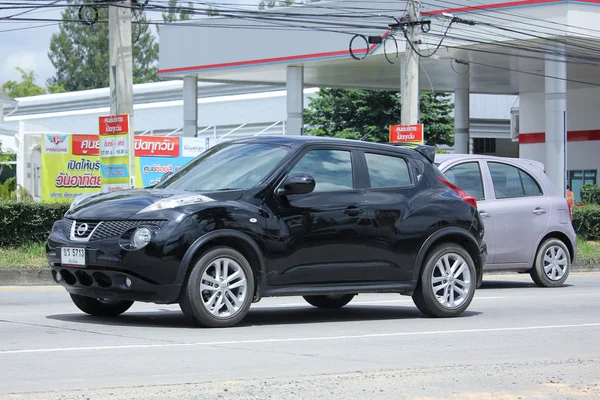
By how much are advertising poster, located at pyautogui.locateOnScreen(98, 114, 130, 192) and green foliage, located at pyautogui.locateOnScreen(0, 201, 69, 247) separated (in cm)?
163

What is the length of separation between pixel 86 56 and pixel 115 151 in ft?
300

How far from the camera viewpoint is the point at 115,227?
29.5 feet

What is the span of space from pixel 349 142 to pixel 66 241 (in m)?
2.96

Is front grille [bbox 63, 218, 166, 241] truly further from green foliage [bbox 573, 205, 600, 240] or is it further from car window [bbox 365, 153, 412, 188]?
green foliage [bbox 573, 205, 600, 240]

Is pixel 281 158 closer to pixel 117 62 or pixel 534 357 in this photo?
pixel 534 357

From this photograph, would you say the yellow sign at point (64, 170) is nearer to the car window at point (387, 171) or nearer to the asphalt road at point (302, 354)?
the asphalt road at point (302, 354)

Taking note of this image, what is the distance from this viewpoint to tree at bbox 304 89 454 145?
52438mm

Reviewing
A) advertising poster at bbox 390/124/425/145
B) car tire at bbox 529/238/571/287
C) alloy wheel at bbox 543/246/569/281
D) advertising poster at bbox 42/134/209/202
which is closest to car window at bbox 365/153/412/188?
car tire at bbox 529/238/571/287

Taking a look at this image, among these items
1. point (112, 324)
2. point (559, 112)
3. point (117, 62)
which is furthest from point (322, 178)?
point (559, 112)

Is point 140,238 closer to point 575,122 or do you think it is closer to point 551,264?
point 551,264

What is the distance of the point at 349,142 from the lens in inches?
412

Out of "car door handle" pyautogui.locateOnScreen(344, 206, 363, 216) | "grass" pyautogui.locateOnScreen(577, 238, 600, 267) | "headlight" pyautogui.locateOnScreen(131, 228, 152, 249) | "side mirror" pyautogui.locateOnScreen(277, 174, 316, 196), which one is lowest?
"grass" pyautogui.locateOnScreen(577, 238, 600, 267)

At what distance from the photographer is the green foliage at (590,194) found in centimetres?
3934

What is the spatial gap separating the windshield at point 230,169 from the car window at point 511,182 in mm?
5498
